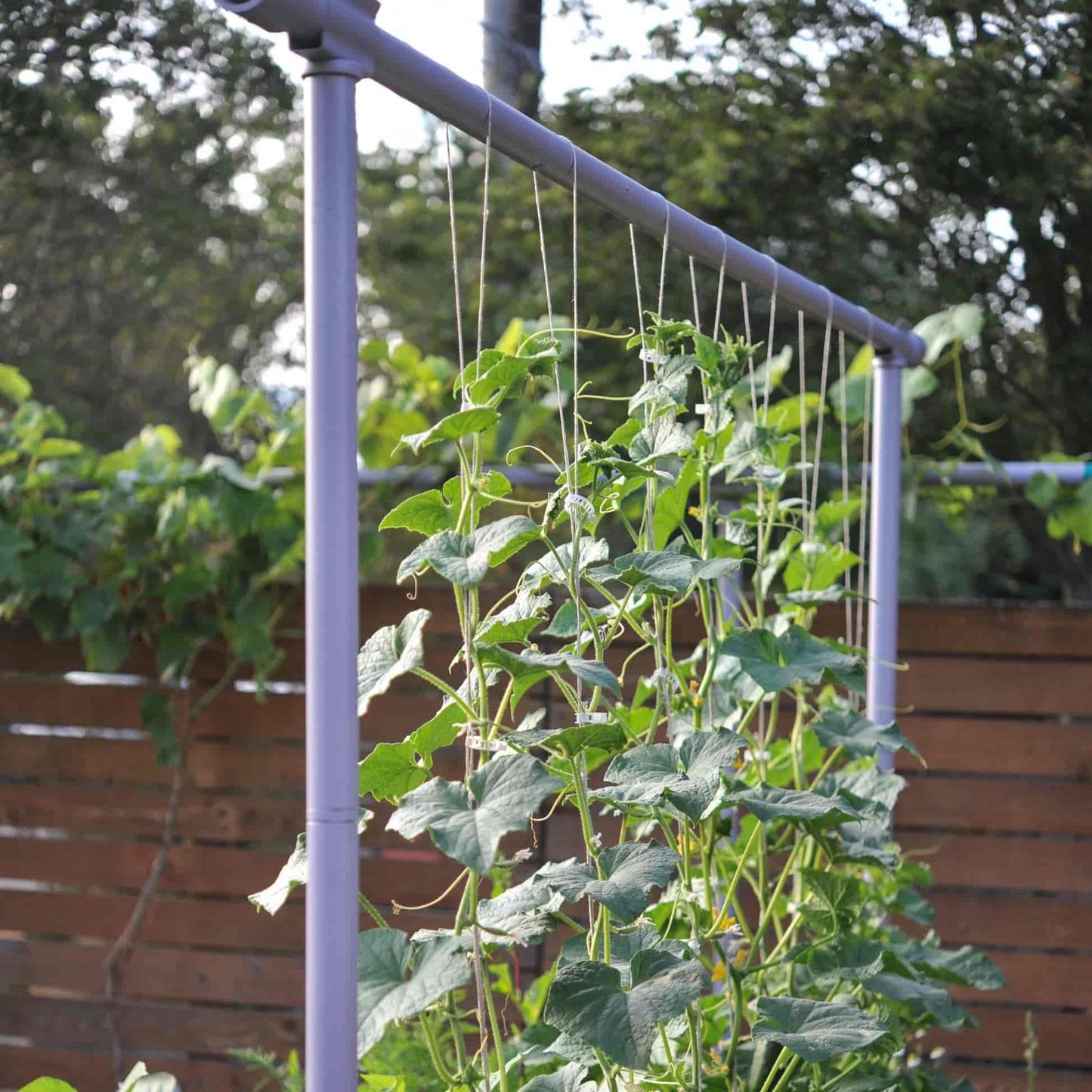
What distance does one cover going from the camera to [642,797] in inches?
35.3

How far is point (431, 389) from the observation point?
2.41 m

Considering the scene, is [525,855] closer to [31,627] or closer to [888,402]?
[888,402]

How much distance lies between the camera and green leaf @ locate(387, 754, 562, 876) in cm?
73

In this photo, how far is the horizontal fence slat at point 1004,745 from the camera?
7.26 feet

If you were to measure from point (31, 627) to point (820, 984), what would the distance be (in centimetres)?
184

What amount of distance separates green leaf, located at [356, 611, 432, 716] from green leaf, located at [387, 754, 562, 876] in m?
0.11

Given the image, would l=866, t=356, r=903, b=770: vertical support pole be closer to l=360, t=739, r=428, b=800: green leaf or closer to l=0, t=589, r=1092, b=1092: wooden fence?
l=0, t=589, r=1092, b=1092: wooden fence

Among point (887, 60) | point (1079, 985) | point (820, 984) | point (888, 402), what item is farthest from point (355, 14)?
point (1079, 985)

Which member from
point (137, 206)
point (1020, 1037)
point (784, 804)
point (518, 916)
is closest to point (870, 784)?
point (784, 804)

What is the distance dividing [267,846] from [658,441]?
5.69ft

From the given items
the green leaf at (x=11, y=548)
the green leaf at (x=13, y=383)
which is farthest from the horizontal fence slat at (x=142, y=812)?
the green leaf at (x=13, y=383)

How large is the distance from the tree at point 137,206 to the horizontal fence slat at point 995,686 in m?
2.08

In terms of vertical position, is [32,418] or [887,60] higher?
[887,60]

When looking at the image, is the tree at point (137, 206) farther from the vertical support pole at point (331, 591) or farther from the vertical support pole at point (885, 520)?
the vertical support pole at point (331, 591)
